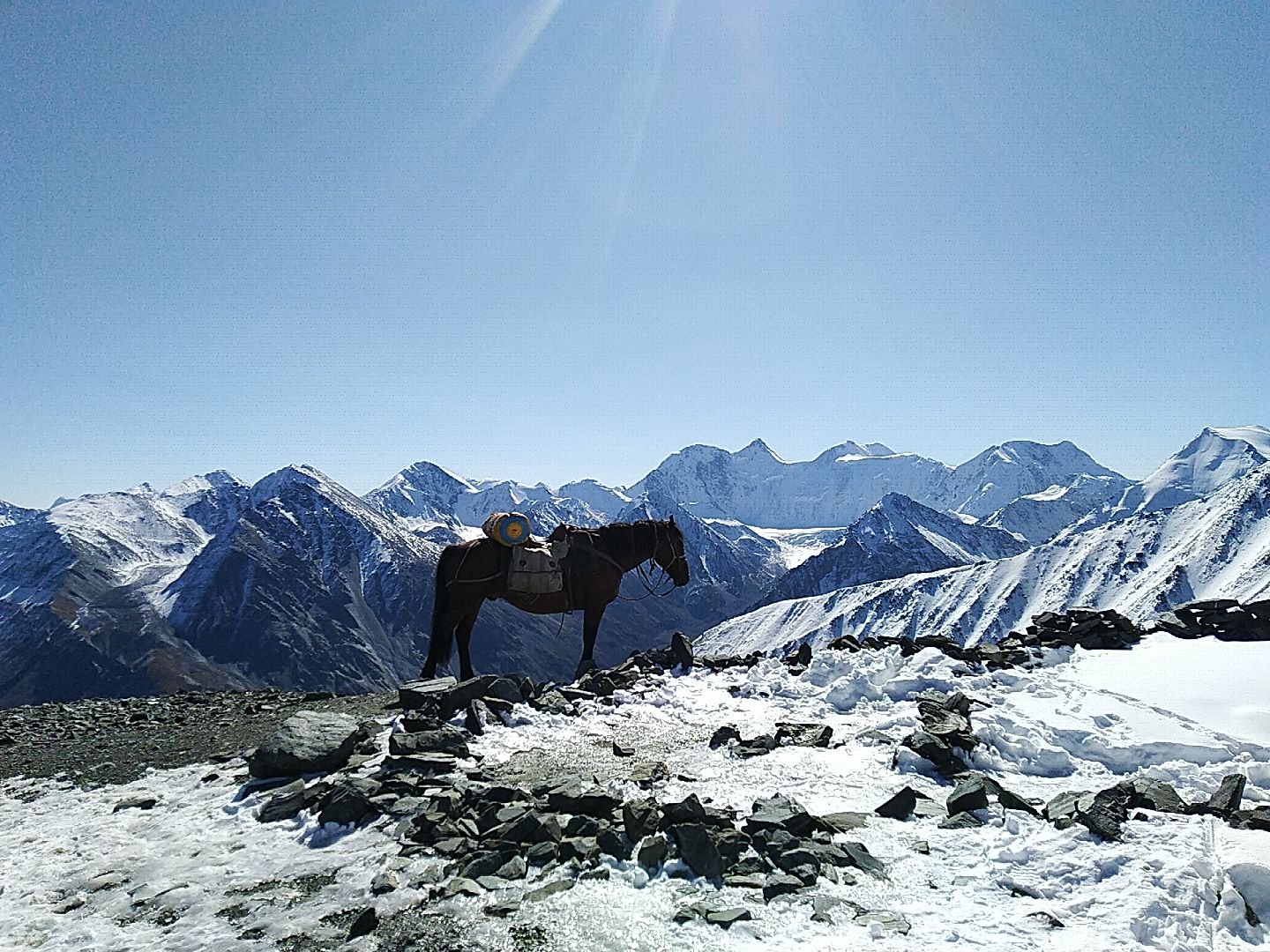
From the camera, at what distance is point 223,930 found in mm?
6270

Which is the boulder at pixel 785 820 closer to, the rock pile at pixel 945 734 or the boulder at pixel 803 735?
the rock pile at pixel 945 734

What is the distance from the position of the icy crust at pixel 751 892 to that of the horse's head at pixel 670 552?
7031mm

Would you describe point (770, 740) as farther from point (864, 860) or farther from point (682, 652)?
point (682, 652)

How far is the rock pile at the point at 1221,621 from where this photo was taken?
16.5 meters

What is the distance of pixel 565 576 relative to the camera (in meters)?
17.3

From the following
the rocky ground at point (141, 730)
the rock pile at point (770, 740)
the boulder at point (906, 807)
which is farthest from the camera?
the rocky ground at point (141, 730)

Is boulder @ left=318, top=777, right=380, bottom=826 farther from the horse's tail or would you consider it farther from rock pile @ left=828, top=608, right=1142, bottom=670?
rock pile @ left=828, top=608, right=1142, bottom=670

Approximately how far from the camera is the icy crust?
232 inches

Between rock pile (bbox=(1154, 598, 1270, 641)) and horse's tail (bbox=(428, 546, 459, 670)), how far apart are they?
1885cm

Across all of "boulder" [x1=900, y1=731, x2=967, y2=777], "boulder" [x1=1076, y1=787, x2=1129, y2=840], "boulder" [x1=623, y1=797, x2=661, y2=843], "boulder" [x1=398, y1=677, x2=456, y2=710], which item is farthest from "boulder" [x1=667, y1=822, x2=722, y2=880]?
"boulder" [x1=398, y1=677, x2=456, y2=710]

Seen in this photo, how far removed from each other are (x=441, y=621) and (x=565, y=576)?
3281 mm

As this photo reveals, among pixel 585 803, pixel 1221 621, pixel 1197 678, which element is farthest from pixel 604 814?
pixel 1221 621

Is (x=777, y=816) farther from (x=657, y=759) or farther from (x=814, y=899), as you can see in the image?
(x=657, y=759)

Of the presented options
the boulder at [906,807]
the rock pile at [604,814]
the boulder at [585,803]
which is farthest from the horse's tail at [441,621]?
the boulder at [906,807]
